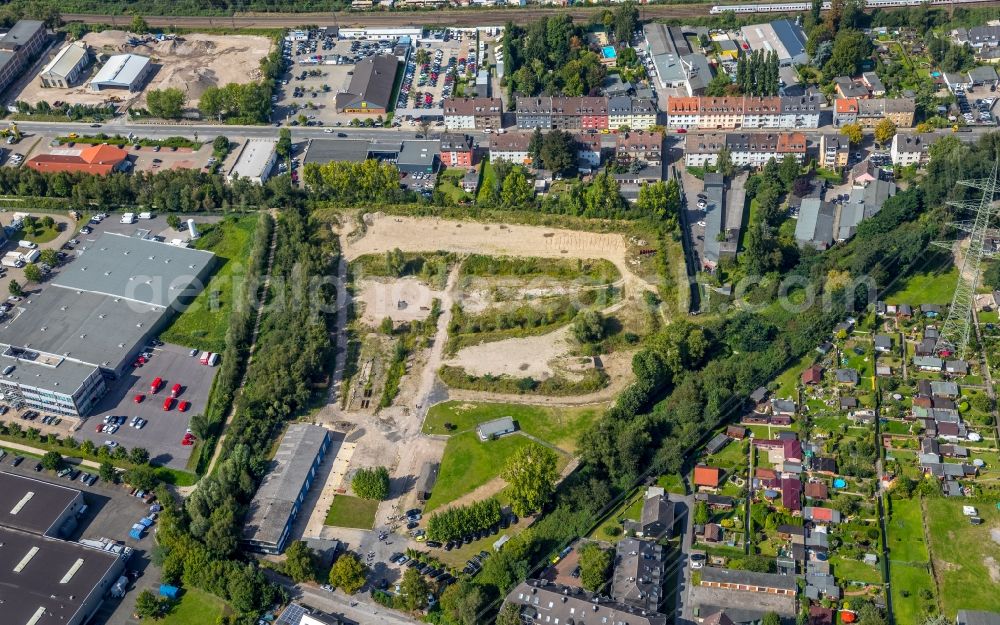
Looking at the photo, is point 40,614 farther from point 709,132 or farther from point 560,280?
point 709,132

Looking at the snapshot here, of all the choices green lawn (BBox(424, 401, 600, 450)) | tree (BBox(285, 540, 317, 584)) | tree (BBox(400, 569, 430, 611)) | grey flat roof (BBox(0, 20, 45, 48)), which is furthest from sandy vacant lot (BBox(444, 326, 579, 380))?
grey flat roof (BBox(0, 20, 45, 48))

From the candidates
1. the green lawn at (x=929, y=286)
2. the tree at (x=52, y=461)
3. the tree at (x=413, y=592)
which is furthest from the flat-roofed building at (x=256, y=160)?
the green lawn at (x=929, y=286)

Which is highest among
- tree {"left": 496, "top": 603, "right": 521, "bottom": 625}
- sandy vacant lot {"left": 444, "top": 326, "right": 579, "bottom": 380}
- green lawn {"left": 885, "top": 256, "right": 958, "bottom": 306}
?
green lawn {"left": 885, "top": 256, "right": 958, "bottom": 306}

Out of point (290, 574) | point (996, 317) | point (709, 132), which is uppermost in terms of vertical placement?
point (709, 132)

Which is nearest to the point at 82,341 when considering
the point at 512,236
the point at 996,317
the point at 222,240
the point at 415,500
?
the point at 222,240

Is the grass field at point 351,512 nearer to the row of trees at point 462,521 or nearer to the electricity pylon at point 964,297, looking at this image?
the row of trees at point 462,521

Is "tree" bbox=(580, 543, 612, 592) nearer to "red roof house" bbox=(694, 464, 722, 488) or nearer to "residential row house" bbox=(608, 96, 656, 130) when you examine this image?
"red roof house" bbox=(694, 464, 722, 488)

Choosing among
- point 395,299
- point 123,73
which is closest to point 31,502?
point 395,299
